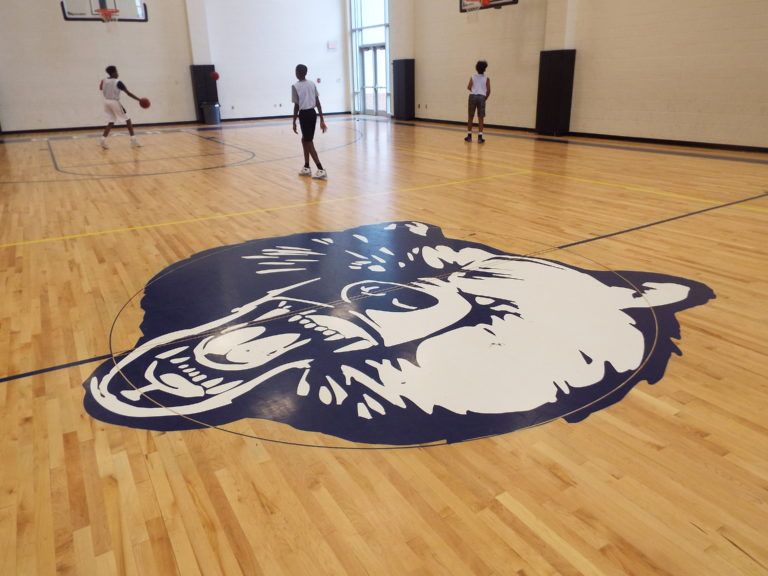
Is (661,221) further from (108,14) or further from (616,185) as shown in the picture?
(108,14)

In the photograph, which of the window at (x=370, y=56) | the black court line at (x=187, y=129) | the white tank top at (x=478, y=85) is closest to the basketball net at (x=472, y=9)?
the white tank top at (x=478, y=85)

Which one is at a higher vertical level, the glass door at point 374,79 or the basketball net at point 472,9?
the basketball net at point 472,9

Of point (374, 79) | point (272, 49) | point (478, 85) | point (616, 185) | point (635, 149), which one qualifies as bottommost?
point (616, 185)

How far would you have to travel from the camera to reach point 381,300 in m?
3.66

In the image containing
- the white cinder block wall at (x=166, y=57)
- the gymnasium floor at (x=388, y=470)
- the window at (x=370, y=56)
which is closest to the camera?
the gymnasium floor at (x=388, y=470)

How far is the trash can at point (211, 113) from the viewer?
652 inches

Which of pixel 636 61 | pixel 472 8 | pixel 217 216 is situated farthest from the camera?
pixel 472 8

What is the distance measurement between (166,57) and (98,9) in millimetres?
1965

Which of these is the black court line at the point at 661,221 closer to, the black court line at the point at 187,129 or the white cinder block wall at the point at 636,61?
the white cinder block wall at the point at 636,61

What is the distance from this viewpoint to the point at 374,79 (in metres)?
19.0

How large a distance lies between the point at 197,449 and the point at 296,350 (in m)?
0.86

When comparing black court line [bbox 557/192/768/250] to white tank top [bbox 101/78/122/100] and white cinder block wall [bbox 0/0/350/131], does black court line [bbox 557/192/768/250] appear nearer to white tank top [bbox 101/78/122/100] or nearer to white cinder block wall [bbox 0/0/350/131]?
white tank top [bbox 101/78/122/100]

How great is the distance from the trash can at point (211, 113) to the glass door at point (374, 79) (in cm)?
526

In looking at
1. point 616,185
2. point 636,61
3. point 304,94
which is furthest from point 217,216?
point 636,61
